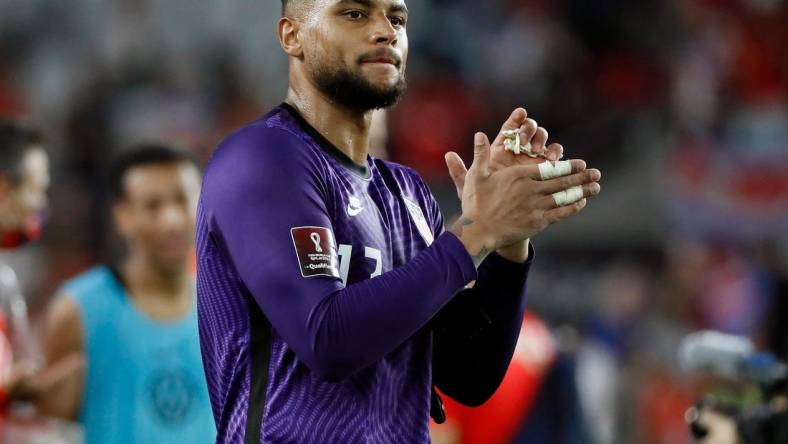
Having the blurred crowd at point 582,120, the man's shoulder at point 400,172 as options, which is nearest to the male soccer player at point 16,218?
the man's shoulder at point 400,172

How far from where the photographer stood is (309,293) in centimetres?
255

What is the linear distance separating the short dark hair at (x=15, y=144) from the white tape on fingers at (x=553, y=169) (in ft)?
9.97

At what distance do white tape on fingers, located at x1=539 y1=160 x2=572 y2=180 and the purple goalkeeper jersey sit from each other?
0.22 metres

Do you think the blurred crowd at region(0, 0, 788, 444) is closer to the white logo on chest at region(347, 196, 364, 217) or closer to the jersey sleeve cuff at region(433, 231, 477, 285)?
the white logo on chest at region(347, 196, 364, 217)

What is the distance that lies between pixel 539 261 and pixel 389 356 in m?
9.67

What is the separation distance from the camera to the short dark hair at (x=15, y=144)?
5188 mm

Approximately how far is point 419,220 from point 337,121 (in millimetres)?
291

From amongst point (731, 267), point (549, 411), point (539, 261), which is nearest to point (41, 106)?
point (539, 261)

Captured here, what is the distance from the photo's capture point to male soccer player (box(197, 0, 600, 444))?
2566 millimetres

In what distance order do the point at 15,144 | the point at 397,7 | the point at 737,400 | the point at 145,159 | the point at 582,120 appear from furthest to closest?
the point at 582,120 < the point at 15,144 < the point at 145,159 < the point at 737,400 < the point at 397,7

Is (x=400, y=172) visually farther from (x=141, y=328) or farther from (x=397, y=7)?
(x=141, y=328)

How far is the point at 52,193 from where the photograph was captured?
13.1m

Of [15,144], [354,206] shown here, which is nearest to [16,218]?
[15,144]

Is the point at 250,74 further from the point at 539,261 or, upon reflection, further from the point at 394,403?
the point at 394,403
